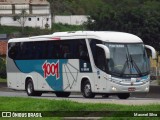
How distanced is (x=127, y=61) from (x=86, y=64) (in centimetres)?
205

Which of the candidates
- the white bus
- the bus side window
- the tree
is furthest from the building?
the bus side window

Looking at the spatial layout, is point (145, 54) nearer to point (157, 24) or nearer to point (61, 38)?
point (61, 38)

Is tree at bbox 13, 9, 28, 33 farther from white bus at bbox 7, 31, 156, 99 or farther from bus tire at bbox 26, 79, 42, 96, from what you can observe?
white bus at bbox 7, 31, 156, 99

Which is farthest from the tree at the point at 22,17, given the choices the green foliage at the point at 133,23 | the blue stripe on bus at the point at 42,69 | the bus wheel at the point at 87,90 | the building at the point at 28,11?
the bus wheel at the point at 87,90

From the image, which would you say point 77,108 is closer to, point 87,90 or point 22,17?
point 87,90

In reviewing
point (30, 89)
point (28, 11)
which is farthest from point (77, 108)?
point (28, 11)

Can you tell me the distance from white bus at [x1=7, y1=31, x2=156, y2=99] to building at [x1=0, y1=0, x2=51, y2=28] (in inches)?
3146

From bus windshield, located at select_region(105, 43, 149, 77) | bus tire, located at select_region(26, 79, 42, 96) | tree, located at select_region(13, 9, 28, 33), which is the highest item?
bus windshield, located at select_region(105, 43, 149, 77)

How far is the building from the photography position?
4628 inches

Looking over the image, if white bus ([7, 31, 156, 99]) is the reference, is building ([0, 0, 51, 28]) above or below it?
below

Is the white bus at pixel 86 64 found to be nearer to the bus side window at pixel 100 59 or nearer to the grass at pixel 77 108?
the bus side window at pixel 100 59

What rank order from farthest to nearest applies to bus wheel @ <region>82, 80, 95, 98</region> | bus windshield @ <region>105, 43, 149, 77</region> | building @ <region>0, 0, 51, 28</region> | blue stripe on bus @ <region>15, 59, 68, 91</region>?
building @ <region>0, 0, 51, 28</region>
blue stripe on bus @ <region>15, 59, 68, 91</region>
bus wheel @ <region>82, 80, 95, 98</region>
bus windshield @ <region>105, 43, 149, 77</region>

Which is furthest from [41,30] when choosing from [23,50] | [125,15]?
[23,50]

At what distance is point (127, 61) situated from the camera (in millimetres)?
30531
